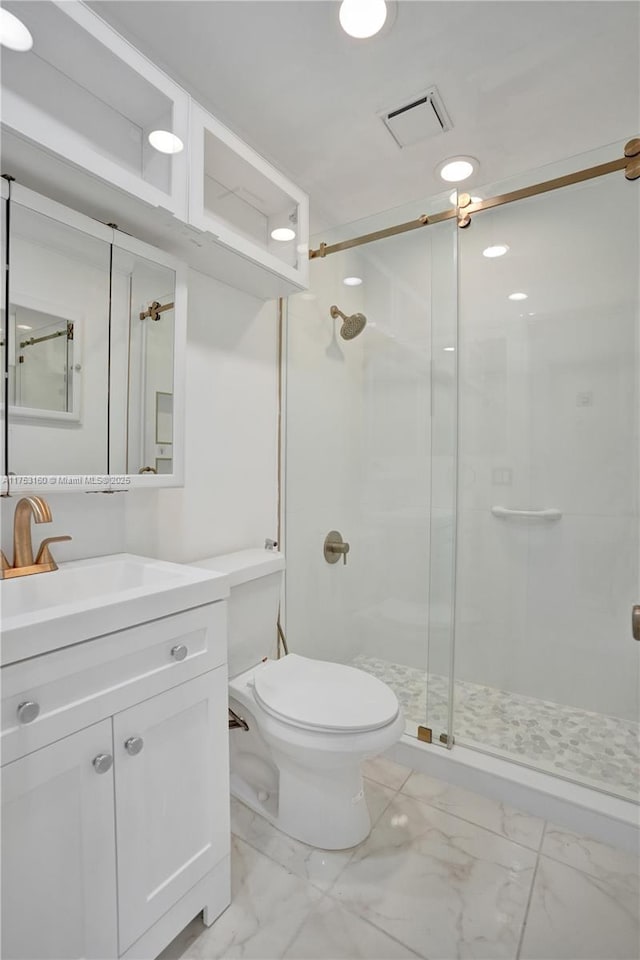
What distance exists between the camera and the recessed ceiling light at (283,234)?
179cm

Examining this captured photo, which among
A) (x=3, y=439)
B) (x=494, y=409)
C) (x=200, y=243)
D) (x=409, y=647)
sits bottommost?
(x=409, y=647)

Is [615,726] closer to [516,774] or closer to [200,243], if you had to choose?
[516,774]

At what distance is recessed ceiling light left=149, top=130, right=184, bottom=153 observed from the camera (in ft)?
4.33

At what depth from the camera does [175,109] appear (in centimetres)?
131

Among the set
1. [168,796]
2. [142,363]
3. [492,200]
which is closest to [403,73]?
[492,200]

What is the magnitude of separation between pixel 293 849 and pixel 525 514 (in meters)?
1.62

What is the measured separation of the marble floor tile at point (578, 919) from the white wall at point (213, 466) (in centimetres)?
142

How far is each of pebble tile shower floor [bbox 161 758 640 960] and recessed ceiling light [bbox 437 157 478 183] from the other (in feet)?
7.93

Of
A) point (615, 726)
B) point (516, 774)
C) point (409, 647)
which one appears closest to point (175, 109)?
point (409, 647)

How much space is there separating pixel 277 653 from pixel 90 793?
107 cm

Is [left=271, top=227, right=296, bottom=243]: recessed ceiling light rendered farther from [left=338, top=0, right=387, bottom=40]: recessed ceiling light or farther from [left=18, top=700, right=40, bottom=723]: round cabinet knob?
[left=18, top=700, right=40, bottom=723]: round cabinet knob

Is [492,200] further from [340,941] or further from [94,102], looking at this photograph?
[340,941]

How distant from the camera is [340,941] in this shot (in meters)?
1.14

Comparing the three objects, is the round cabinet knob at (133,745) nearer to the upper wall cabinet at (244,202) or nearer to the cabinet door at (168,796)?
the cabinet door at (168,796)
